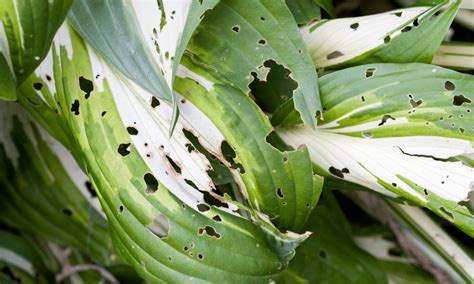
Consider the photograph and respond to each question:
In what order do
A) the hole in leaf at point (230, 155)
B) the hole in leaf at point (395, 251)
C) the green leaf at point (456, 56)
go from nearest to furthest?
the hole in leaf at point (230, 155) < the green leaf at point (456, 56) < the hole in leaf at point (395, 251)

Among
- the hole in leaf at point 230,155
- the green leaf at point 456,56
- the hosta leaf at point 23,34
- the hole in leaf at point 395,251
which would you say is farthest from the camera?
the hole in leaf at point 395,251

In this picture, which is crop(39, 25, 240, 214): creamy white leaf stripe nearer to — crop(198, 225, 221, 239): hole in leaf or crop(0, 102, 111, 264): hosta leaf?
crop(198, 225, 221, 239): hole in leaf

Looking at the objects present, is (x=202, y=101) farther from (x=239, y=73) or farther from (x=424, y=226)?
(x=424, y=226)

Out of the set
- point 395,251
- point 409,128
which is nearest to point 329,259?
point 395,251

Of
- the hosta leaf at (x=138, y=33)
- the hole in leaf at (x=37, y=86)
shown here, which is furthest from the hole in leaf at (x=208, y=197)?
the hole in leaf at (x=37, y=86)

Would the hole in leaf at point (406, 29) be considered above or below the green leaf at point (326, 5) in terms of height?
below

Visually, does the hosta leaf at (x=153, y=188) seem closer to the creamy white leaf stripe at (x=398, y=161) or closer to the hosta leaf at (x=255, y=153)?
the hosta leaf at (x=255, y=153)
